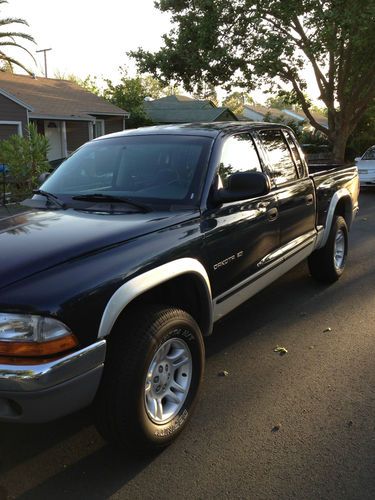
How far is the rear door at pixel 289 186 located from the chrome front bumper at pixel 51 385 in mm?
2525

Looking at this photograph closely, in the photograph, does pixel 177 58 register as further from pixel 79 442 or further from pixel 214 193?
pixel 79 442

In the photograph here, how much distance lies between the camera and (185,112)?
4097cm

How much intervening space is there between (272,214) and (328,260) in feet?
5.97

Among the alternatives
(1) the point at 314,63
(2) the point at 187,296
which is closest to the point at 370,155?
(1) the point at 314,63

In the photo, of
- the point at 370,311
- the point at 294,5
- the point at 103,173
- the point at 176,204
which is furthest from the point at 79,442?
the point at 294,5

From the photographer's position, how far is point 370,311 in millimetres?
5156

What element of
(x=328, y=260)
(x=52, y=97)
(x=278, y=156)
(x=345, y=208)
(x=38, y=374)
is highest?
(x=52, y=97)

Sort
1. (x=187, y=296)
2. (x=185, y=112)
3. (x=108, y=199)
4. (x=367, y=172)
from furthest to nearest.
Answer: (x=185, y=112) → (x=367, y=172) → (x=108, y=199) → (x=187, y=296)

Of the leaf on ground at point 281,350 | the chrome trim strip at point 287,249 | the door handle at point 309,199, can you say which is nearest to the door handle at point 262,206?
the chrome trim strip at point 287,249

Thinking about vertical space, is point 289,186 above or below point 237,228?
above

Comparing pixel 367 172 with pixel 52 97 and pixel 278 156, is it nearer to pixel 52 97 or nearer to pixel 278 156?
pixel 278 156

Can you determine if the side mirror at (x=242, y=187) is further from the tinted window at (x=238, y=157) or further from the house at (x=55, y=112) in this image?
the house at (x=55, y=112)

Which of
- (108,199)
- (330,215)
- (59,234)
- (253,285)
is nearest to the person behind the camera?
(59,234)

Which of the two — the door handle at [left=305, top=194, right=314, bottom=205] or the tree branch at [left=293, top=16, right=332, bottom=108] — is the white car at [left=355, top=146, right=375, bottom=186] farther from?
the door handle at [left=305, top=194, right=314, bottom=205]
